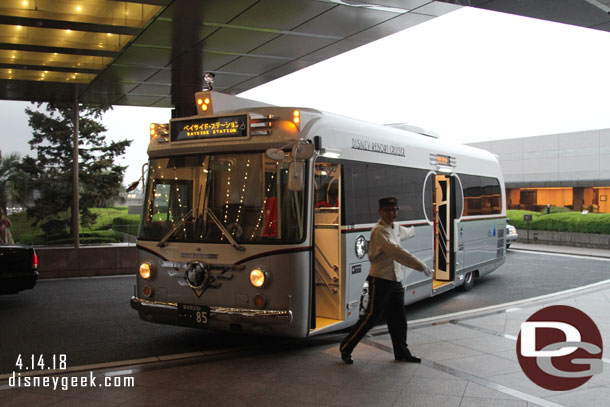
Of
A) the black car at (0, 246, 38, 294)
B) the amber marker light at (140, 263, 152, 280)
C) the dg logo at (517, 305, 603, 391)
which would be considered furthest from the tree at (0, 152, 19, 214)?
the dg logo at (517, 305, 603, 391)

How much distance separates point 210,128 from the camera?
7.41m

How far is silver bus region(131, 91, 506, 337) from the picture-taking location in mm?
6875

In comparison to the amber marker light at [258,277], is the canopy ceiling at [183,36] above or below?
above

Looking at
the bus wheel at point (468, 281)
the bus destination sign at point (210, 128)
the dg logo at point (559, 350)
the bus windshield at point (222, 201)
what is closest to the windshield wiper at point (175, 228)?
the bus windshield at point (222, 201)

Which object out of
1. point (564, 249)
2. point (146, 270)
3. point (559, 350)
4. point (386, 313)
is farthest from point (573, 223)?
point (146, 270)

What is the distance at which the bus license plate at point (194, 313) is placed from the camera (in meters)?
7.09

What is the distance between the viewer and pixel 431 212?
34.6 feet

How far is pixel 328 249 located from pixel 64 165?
1050 centimetres

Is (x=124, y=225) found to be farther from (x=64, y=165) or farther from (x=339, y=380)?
(x=339, y=380)

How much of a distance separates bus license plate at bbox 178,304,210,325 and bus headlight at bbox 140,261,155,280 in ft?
2.12

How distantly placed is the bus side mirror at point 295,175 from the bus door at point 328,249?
39.3 inches

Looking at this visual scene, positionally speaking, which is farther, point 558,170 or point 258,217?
point 558,170

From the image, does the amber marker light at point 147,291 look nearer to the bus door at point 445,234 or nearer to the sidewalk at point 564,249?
the bus door at point 445,234

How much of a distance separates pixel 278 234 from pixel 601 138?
35.8 metres
